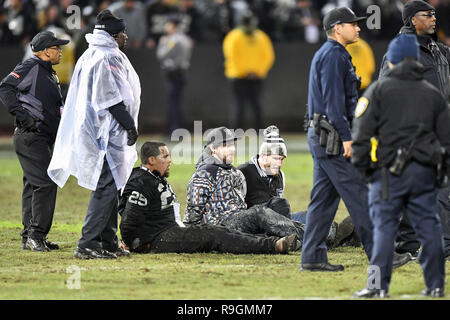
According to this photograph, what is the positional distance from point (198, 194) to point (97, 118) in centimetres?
133

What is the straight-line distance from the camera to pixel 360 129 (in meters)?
7.32

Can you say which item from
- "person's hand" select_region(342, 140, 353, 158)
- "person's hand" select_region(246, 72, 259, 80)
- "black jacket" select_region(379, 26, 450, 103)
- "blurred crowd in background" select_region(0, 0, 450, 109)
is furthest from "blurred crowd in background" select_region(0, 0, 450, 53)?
"person's hand" select_region(342, 140, 353, 158)

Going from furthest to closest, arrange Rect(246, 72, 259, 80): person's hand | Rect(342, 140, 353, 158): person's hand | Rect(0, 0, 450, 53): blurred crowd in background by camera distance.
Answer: Rect(0, 0, 450, 53): blurred crowd in background < Rect(246, 72, 259, 80): person's hand < Rect(342, 140, 353, 158): person's hand

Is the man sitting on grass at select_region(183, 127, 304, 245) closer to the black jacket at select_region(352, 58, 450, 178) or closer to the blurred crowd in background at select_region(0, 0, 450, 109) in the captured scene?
the black jacket at select_region(352, 58, 450, 178)

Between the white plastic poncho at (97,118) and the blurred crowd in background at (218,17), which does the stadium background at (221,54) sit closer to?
the blurred crowd in background at (218,17)

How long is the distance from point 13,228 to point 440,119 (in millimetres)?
6143

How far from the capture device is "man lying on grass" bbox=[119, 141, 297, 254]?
9.62 metres

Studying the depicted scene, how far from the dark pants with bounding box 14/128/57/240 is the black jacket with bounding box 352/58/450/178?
149 inches

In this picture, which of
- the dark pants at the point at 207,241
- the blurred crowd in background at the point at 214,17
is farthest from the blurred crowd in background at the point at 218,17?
the dark pants at the point at 207,241

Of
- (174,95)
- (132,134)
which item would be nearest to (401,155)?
→ (132,134)

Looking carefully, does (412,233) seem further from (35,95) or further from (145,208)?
(35,95)

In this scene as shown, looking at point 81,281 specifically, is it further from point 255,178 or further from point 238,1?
point 238,1

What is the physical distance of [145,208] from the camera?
31.3 ft

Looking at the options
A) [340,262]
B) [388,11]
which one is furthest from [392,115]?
[388,11]
